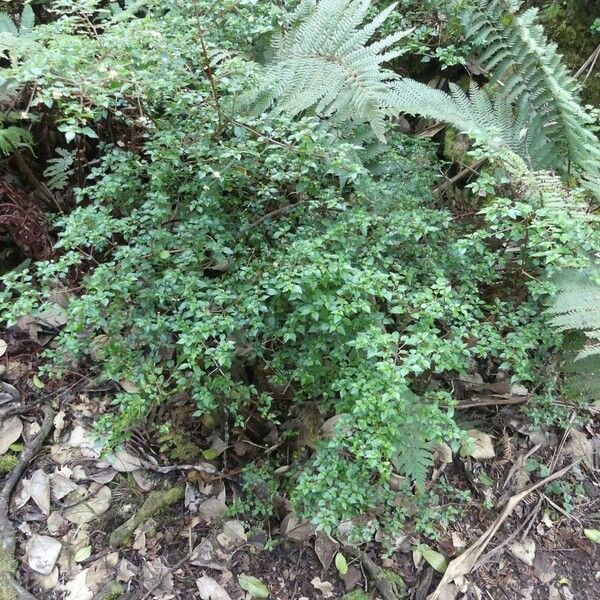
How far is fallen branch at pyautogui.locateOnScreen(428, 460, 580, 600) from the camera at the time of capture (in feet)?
6.65

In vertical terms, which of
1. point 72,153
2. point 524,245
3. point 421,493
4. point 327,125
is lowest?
point 421,493

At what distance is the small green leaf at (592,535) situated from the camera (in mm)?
2281

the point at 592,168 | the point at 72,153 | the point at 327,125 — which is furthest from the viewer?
the point at 72,153

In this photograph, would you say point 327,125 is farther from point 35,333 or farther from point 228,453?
point 35,333

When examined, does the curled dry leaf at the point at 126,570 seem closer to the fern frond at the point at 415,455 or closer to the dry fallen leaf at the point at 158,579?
the dry fallen leaf at the point at 158,579

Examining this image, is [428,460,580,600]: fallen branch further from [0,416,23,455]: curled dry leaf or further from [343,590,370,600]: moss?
[0,416,23,455]: curled dry leaf

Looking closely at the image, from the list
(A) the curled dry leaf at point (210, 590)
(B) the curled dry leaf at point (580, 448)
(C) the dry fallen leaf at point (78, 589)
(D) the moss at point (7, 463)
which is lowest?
(C) the dry fallen leaf at point (78, 589)

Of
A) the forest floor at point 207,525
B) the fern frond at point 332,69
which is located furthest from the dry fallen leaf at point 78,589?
the fern frond at point 332,69

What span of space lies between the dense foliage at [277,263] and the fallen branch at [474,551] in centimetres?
31

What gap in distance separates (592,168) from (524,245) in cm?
66

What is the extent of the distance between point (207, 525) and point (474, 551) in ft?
3.46

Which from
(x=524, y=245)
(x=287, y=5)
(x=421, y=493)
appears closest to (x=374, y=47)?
(x=287, y=5)

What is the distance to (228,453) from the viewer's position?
6.98 feet

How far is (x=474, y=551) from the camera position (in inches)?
83.0
